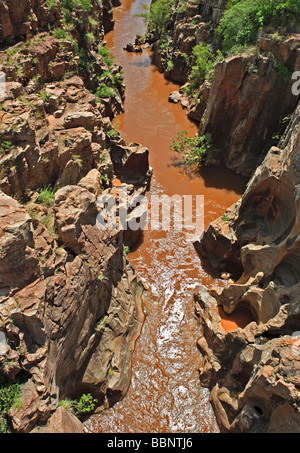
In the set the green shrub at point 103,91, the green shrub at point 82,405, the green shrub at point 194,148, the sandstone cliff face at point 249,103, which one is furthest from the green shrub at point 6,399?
the green shrub at point 103,91

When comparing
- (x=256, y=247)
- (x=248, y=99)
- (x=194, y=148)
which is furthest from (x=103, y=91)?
(x=256, y=247)

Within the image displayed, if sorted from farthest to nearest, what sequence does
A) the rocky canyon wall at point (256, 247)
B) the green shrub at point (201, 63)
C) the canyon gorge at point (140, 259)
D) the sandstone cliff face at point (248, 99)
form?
1. the green shrub at point (201, 63)
2. the sandstone cliff face at point (248, 99)
3. the rocky canyon wall at point (256, 247)
4. the canyon gorge at point (140, 259)

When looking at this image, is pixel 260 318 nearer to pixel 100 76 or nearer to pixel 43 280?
pixel 43 280

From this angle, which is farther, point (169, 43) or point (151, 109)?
point (169, 43)

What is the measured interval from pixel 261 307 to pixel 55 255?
19.8 feet

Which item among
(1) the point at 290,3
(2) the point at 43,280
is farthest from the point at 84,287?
(1) the point at 290,3

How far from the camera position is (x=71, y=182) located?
9.95 metres

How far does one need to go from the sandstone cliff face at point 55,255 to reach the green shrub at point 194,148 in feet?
16.7

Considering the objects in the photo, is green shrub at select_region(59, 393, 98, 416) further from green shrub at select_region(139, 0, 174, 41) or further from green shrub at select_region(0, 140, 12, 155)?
green shrub at select_region(139, 0, 174, 41)

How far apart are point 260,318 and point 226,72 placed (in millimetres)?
10413

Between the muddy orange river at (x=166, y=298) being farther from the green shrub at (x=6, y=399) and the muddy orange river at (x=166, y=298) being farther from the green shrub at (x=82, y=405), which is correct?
the green shrub at (x=6, y=399)

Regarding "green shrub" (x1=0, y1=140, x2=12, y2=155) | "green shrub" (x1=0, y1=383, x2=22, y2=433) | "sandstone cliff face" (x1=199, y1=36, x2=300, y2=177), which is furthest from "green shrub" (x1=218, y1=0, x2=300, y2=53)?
"green shrub" (x1=0, y1=383, x2=22, y2=433)

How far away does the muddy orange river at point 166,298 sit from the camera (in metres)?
9.04

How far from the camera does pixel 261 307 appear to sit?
9.62m
